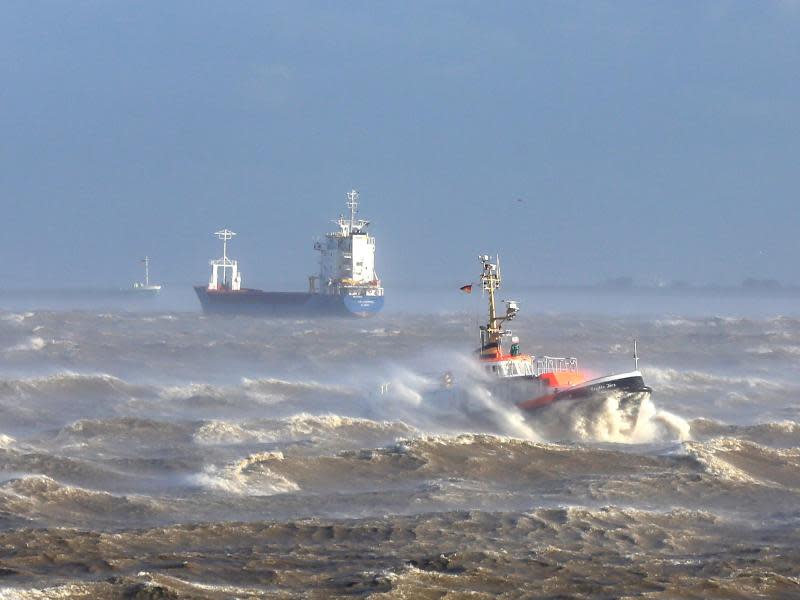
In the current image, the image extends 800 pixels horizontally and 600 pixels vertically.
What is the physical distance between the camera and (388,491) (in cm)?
2112

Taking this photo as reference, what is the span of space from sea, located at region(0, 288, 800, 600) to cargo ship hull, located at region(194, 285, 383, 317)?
61.1m

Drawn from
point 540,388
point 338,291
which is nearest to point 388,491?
point 540,388

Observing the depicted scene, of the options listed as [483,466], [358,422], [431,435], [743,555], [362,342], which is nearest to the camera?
[743,555]

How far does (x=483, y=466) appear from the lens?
23625 mm

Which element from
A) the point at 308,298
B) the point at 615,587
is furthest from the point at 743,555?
the point at 308,298

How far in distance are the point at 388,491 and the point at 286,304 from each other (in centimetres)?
9167

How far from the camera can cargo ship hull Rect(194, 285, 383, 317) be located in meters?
106

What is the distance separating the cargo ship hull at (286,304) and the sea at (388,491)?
6113cm

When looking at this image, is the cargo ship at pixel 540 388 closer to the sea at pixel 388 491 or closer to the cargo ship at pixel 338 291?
the sea at pixel 388 491

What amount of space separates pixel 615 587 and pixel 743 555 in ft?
9.51

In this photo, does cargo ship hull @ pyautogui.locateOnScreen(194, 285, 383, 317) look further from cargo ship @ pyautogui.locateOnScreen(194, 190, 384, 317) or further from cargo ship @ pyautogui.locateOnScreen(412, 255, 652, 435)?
cargo ship @ pyautogui.locateOnScreen(412, 255, 652, 435)

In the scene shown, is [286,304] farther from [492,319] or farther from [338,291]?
[492,319]

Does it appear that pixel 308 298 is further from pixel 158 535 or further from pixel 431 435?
pixel 158 535

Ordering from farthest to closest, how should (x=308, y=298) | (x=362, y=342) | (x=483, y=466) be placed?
1. (x=308, y=298)
2. (x=362, y=342)
3. (x=483, y=466)
